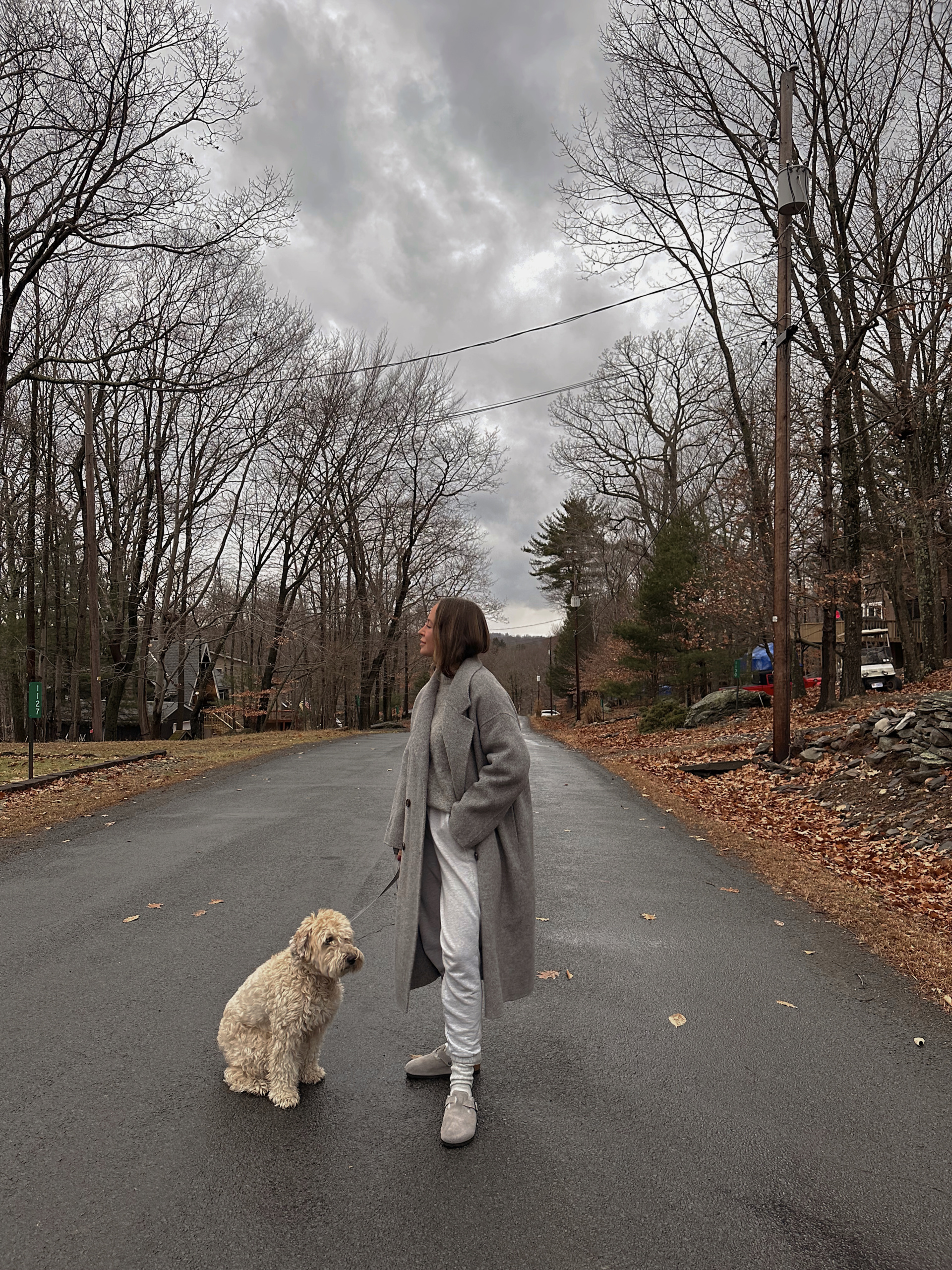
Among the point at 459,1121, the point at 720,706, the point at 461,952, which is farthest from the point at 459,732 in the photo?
the point at 720,706

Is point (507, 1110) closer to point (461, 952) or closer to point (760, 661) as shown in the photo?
point (461, 952)

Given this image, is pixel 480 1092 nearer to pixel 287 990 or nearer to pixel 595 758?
pixel 287 990

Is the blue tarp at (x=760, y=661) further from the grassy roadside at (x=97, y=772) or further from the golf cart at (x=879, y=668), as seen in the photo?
the grassy roadside at (x=97, y=772)

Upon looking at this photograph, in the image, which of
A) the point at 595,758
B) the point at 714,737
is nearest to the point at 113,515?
the point at 595,758

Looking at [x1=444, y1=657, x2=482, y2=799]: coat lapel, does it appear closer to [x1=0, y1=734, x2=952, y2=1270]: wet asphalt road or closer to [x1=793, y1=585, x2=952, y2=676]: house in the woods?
[x1=0, y1=734, x2=952, y2=1270]: wet asphalt road

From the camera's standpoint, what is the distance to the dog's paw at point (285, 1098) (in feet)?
10.4

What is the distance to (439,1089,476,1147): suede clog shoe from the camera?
2914 millimetres

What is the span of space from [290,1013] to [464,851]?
90 cm

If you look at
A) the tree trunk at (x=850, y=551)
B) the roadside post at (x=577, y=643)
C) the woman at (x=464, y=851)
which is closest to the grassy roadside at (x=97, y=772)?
the woman at (x=464, y=851)

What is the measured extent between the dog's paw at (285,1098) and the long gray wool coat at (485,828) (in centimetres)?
52

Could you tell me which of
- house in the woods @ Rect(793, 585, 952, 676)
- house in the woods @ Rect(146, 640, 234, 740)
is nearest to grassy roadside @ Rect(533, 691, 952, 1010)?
house in the woods @ Rect(793, 585, 952, 676)

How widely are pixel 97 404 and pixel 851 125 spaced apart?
22.2 m

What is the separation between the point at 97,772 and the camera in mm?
13305

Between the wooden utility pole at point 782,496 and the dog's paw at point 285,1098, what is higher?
the wooden utility pole at point 782,496
